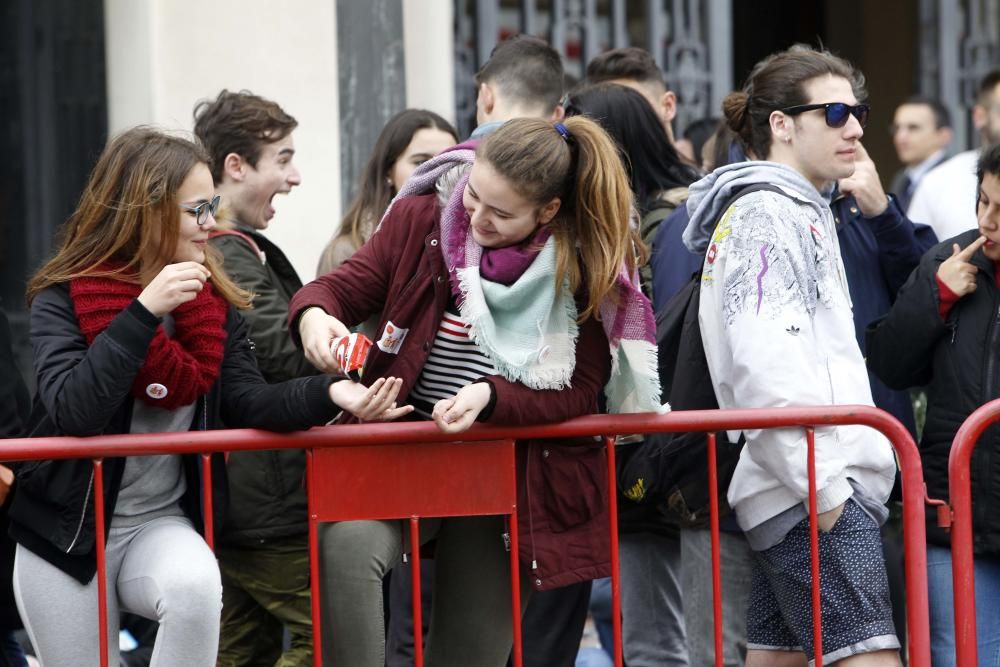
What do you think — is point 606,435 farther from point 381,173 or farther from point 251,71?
point 251,71

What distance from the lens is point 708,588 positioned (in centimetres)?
423

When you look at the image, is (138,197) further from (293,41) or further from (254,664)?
(293,41)

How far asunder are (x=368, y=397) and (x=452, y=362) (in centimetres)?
28

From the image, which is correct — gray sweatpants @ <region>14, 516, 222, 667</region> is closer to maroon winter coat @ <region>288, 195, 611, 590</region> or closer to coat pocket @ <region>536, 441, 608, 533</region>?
maroon winter coat @ <region>288, 195, 611, 590</region>

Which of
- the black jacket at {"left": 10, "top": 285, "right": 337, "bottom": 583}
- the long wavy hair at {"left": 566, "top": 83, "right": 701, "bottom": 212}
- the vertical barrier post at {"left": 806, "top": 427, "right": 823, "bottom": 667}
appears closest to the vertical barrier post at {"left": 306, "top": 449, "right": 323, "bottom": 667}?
the black jacket at {"left": 10, "top": 285, "right": 337, "bottom": 583}

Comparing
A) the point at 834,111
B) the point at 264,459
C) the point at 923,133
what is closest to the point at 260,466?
the point at 264,459

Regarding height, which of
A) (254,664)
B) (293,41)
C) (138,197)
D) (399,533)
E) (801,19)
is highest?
(801,19)

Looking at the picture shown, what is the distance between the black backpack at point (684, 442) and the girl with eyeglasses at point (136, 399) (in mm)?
770

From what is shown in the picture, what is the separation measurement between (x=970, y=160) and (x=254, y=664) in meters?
4.04

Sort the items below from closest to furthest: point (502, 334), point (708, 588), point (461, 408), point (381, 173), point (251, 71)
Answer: point (461, 408), point (502, 334), point (708, 588), point (381, 173), point (251, 71)

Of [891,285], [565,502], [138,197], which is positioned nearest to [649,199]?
[891,285]

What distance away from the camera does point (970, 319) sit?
13.2 feet

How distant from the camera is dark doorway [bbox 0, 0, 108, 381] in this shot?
7.00 metres

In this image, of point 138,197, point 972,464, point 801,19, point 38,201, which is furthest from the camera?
point 801,19
